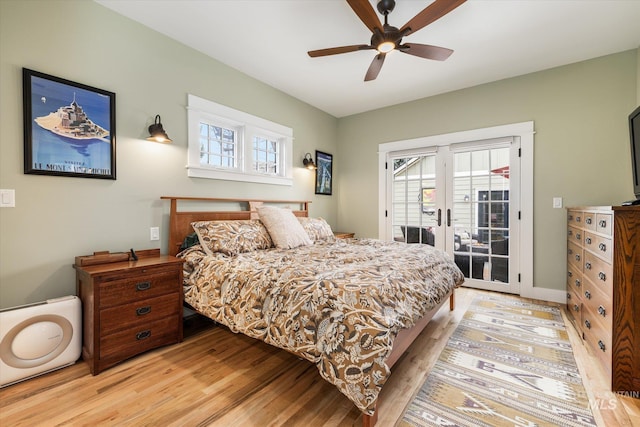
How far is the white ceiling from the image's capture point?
2211 mm

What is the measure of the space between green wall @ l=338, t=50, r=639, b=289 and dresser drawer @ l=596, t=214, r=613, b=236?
136 centimetres

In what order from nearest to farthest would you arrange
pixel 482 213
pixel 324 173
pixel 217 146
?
pixel 217 146, pixel 482 213, pixel 324 173

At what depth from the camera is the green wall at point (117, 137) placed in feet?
5.98

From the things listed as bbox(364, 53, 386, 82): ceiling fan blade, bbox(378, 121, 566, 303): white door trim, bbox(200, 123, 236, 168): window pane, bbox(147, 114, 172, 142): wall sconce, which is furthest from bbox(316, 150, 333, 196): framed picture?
bbox(147, 114, 172, 142): wall sconce

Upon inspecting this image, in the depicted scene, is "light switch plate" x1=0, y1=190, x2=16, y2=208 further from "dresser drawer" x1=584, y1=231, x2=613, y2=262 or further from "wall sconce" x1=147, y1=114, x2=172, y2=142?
"dresser drawer" x1=584, y1=231, x2=613, y2=262

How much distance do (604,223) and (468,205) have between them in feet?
6.20

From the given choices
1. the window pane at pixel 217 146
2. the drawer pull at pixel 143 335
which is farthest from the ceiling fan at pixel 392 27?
the drawer pull at pixel 143 335

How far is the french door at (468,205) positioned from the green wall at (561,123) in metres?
0.25

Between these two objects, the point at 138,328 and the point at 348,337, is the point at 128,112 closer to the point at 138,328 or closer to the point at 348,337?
the point at 138,328

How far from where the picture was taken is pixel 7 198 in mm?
1800

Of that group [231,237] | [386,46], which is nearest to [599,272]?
[386,46]

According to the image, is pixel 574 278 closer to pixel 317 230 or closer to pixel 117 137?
pixel 317 230

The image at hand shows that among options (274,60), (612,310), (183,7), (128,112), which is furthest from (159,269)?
(612,310)

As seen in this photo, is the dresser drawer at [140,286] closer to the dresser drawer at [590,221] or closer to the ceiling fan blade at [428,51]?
the ceiling fan blade at [428,51]
